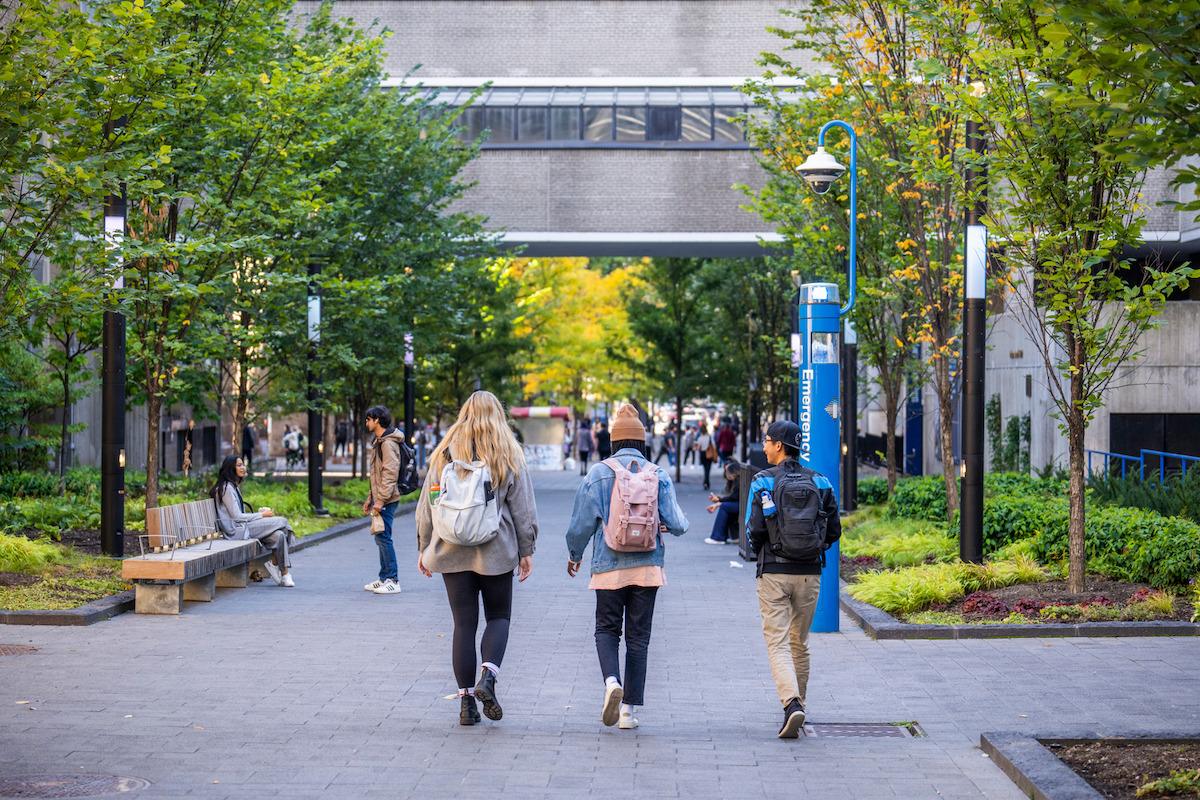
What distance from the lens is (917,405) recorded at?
34.8 metres

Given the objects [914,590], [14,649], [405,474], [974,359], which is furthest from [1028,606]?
[14,649]

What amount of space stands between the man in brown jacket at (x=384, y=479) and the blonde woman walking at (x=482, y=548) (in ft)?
18.6

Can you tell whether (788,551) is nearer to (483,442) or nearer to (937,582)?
(483,442)

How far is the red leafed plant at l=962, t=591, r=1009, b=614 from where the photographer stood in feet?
35.5

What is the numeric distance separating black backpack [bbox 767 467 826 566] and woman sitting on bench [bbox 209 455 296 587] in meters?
7.74

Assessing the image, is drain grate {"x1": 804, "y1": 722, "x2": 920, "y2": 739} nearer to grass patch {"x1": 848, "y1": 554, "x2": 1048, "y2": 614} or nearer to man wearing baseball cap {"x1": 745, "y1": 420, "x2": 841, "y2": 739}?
man wearing baseball cap {"x1": 745, "y1": 420, "x2": 841, "y2": 739}

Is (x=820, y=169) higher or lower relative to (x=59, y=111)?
Answer: higher

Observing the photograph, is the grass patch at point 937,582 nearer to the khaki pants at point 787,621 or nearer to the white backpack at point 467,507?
the khaki pants at point 787,621

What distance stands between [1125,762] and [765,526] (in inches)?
85.4

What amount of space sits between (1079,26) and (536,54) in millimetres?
28514

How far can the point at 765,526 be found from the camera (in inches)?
287

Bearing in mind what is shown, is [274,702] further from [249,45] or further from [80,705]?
[249,45]

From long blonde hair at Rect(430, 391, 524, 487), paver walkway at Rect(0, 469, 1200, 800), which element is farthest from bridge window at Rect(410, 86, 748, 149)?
long blonde hair at Rect(430, 391, 524, 487)

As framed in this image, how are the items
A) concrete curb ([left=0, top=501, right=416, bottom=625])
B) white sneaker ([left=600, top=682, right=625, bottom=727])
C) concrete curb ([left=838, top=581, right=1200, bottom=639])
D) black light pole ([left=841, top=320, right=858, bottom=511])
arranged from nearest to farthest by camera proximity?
1. white sneaker ([left=600, top=682, right=625, bottom=727])
2. concrete curb ([left=838, top=581, right=1200, bottom=639])
3. concrete curb ([left=0, top=501, right=416, bottom=625])
4. black light pole ([left=841, top=320, right=858, bottom=511])
